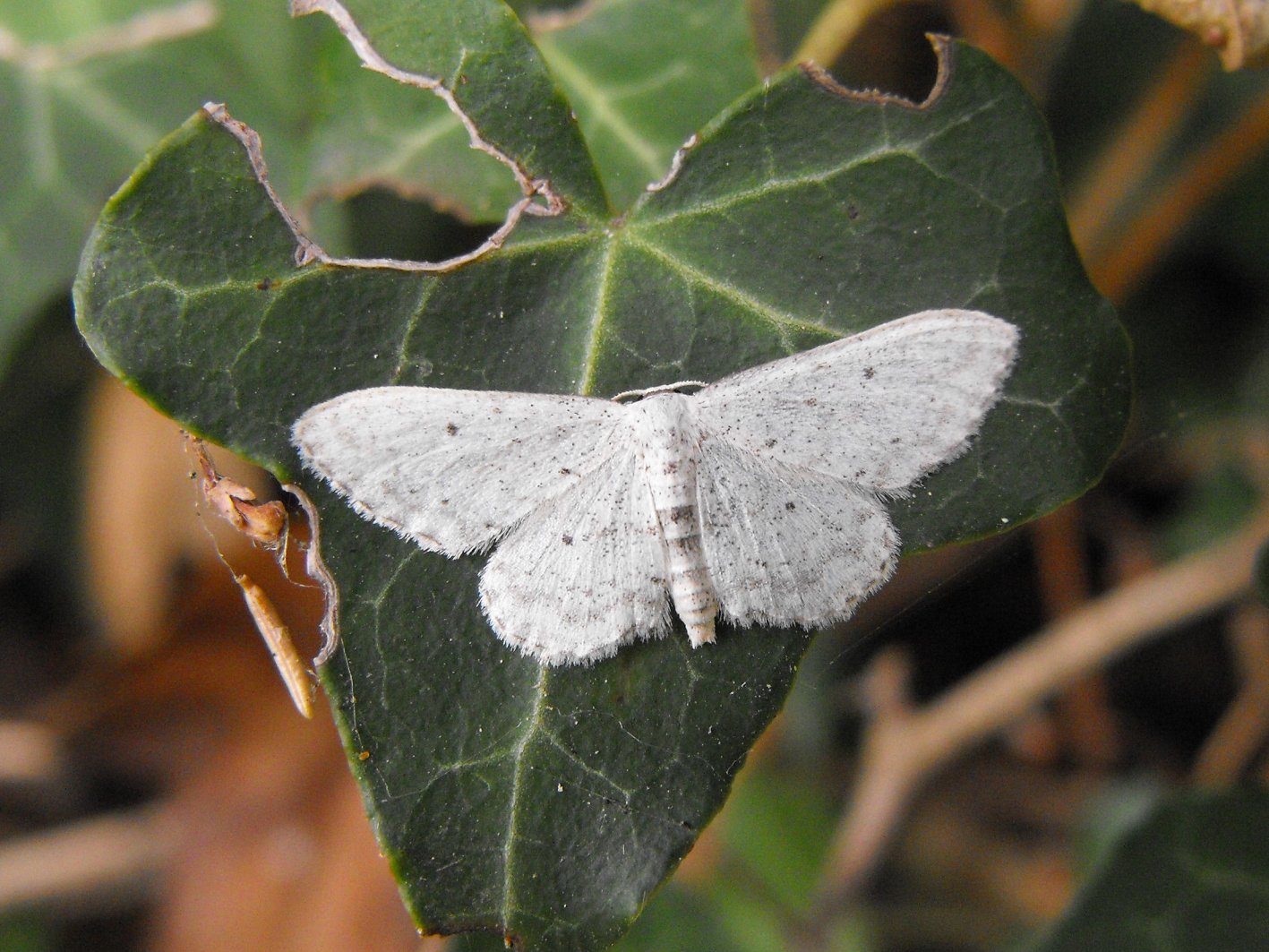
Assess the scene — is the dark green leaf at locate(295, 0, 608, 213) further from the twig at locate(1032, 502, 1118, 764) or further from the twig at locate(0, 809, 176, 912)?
the twig at locate(0, 809, 176, 912)

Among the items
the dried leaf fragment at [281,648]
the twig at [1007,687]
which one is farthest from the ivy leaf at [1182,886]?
the dried leaf fragment at [281,648]

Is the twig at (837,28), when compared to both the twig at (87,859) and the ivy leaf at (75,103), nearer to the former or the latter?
the ivy leaf at (75,103)

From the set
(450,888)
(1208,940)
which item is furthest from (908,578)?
(450,888)

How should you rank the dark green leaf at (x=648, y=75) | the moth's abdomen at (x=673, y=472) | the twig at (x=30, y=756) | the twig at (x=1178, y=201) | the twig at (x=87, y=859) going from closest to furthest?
the moth's abdomen at (x=673, y=472)
the dark green leaf at (x=648, y=75)
the twig at (x=1178, y=201)
the twig at (x=87, y=859)
the twig at (x=30, y=756)

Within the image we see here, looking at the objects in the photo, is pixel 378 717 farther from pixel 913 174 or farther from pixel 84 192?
pixel 84 192

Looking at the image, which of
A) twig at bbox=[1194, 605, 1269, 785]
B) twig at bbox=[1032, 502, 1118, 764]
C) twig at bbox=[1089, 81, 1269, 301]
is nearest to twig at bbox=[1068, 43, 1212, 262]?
twig at bbox=[1089, 81, 1269, 301]

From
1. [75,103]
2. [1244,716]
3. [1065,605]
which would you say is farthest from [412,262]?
[1244,716]
